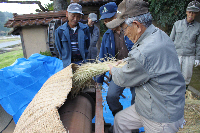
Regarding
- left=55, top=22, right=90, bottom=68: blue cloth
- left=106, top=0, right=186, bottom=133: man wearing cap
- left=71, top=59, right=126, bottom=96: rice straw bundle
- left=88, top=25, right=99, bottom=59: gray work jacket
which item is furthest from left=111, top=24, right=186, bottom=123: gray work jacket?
left=88, top=25, right=99, bottom=59: gray work jacket

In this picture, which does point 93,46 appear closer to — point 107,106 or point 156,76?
point 107,106

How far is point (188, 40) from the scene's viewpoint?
3.83 meters

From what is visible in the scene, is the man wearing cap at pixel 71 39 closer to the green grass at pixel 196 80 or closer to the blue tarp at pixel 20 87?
the blue tarp at pixel 20 87

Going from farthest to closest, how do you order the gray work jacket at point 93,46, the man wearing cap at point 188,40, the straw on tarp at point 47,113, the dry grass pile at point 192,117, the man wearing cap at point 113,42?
1. the gray work jacket at point 93,46
2. the man wearing cap at point 188,40
3. the man wearing cap at point 113,42
4. the dry grass pile at point 192,117
5. the straw on tarp at point 47,113

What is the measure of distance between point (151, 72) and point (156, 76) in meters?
0.06

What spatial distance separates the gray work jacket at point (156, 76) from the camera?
1.25 meters

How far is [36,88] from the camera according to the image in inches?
139

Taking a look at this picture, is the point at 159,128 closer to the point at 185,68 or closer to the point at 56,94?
the point at 56,94

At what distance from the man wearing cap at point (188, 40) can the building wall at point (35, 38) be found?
21.0 ft

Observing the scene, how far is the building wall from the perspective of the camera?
7.66 m

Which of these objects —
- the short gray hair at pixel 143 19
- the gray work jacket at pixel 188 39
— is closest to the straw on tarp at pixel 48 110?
the short gray hair at pixel 143 19

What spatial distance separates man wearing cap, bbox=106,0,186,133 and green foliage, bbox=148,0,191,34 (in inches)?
302

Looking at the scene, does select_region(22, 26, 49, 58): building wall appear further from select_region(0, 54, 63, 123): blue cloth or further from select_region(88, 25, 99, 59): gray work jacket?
select_region(0, 54, 63, 123): blue cloth

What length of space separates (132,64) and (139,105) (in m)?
0.56
